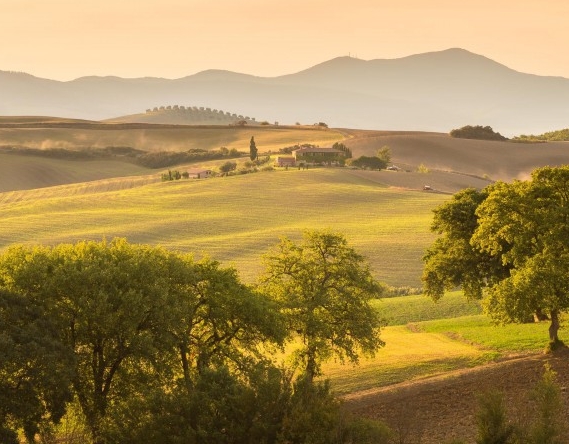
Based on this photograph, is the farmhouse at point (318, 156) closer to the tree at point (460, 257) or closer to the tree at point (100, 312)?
the tree at point (460, 257)

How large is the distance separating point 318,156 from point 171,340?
149315mm

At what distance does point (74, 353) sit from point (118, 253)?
7.58m

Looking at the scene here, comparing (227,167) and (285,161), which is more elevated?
(285,161)

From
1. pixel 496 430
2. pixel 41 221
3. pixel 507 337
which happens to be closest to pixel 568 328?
pixel 507 337

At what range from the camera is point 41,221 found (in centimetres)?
12988

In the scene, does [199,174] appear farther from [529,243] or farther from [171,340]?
[171,340]

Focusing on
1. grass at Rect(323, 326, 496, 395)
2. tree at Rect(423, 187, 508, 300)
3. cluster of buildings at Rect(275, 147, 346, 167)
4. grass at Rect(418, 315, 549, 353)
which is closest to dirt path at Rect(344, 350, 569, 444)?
grass at Rect(323, 326, 496, 395)

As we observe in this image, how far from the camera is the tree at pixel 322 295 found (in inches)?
1944

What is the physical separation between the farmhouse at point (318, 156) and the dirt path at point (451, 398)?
138m

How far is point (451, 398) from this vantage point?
4422 centimetres

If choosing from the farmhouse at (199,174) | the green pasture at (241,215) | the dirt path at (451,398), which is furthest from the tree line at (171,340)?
the farmhouse at (199,174)

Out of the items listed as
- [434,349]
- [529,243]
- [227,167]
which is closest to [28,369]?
[529,243]

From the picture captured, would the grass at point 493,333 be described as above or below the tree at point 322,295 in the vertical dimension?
below

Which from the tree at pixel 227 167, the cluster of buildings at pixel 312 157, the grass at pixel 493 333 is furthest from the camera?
the cluster of buildings at pixel 312 157
